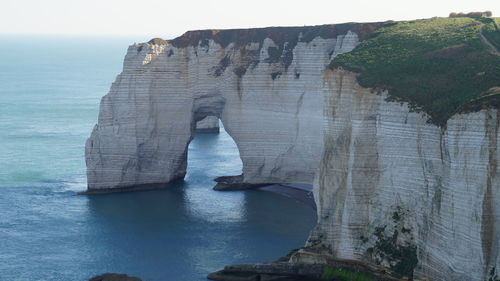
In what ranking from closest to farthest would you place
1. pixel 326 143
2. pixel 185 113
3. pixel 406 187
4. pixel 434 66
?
pixel 406 187 → pixel 434 66 → pixel 326 143 → pixel 185 113

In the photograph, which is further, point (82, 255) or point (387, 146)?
point (82, 255)

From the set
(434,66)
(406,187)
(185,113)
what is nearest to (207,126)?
(185,113)

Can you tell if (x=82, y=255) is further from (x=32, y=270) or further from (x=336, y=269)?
(x=336, y=269)

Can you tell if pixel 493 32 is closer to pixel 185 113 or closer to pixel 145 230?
pixel 145 230

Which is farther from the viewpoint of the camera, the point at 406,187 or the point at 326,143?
the point at 326,143

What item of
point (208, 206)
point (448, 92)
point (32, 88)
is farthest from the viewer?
point (32, 88)

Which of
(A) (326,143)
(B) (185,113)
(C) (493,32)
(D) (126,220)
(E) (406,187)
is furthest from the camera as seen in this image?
(B) (185,113)

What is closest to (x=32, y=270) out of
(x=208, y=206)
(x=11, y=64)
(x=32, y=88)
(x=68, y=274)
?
(x=68, y=274)

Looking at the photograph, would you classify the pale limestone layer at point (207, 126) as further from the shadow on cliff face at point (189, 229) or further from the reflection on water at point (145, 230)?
the reflection on water at point (145, 230)
